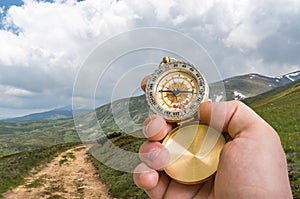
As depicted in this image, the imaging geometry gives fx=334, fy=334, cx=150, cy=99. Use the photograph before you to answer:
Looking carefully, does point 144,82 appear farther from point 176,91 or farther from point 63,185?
point 63,185

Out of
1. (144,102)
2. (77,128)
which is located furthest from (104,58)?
(144,102)

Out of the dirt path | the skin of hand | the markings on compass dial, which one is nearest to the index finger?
the skin of hand

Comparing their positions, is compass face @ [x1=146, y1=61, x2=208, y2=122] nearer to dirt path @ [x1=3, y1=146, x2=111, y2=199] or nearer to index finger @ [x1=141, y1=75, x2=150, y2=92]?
index finger @ [x1=141, y1=75, x2=150, y2=92]

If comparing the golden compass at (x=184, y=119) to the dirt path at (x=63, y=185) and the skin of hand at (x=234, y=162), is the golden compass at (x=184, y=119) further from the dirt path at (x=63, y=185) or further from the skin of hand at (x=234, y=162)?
the dirt path at (x=63, y=185)

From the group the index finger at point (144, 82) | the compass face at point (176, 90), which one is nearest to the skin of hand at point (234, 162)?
the index finger at point (144, 82)

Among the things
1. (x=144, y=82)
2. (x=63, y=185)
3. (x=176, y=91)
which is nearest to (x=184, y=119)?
(x=176, y=91)

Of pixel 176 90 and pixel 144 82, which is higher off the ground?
pixel 144 82
